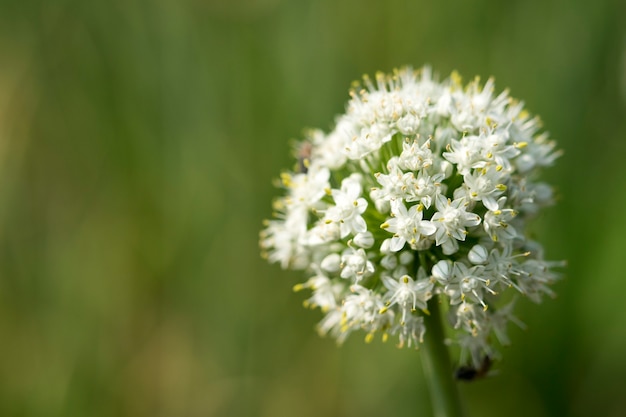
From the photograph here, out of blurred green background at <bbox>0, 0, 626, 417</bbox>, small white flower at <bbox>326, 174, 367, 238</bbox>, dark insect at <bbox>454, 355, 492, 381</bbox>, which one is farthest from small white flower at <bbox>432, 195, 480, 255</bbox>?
blurred green background at <bbox>0, 0, 626, 417</bbox>

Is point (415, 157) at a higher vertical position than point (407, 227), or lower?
higher

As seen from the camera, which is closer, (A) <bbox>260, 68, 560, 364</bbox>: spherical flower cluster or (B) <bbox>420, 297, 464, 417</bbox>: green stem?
(A) <bbox>260, 68, 560, 364</bbox>: spherical flower cluster

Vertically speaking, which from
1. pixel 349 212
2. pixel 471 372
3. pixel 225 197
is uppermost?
pixel 225 197

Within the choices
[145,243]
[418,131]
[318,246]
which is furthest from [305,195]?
[145,243]

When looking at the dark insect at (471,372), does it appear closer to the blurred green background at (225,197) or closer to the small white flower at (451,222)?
the small white flower at (451,222)

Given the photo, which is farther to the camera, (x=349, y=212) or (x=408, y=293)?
(x=349, y=212)

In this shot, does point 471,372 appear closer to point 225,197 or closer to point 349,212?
point 349,212

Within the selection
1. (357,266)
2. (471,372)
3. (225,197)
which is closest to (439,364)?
(471,372)

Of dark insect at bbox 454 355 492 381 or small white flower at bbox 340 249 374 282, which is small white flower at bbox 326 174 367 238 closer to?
→ small white flower at bbox 340 249 374 282

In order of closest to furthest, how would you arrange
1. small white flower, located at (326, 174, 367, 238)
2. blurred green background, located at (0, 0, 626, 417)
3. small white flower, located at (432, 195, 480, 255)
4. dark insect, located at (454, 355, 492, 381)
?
small white flower, located at (432, 195, 480, 255)
small white flower, located at (326, 174, 367, 238)
dark insect, located at (454, 355, 492, 381)
blurred green background, located at (0, 0, 626, 417)
